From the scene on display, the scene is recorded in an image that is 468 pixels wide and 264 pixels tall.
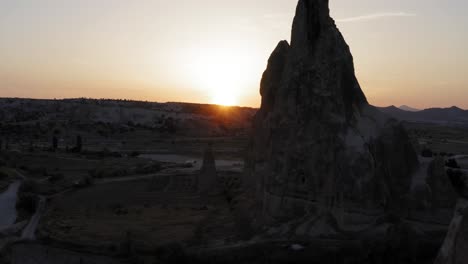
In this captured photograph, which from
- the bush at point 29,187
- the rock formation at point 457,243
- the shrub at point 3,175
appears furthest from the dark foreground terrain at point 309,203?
the shrub at point 3,175

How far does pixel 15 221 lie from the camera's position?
91.8 feet

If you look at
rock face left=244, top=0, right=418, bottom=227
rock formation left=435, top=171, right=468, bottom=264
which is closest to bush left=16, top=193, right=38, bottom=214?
rock face left=244, top=0, right=418, bottom=227

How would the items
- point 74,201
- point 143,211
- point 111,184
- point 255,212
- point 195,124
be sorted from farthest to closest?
point 195,124 → point 111,184 → point 74,201 → point 143,211 → point 255,212

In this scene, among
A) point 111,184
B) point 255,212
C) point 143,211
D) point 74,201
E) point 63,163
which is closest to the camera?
point 255,212

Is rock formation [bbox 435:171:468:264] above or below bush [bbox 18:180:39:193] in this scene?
above

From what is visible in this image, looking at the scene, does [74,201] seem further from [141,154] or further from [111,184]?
[141,154]

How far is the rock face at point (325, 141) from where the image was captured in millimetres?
18562

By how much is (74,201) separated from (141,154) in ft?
107

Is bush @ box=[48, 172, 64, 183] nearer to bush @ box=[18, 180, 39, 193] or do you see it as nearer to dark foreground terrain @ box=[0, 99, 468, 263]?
dark foreground terrain @ box=[0, 99, 468, 263]

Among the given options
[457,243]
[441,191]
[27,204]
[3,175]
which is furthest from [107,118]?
[457,243]

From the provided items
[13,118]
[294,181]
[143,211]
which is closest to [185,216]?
[143,211]

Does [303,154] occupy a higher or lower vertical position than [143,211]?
higher

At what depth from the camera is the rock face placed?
18562mm

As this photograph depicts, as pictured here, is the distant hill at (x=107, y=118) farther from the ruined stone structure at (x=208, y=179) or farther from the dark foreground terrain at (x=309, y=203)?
the dark foreground terrain at (x=309, y=203)
